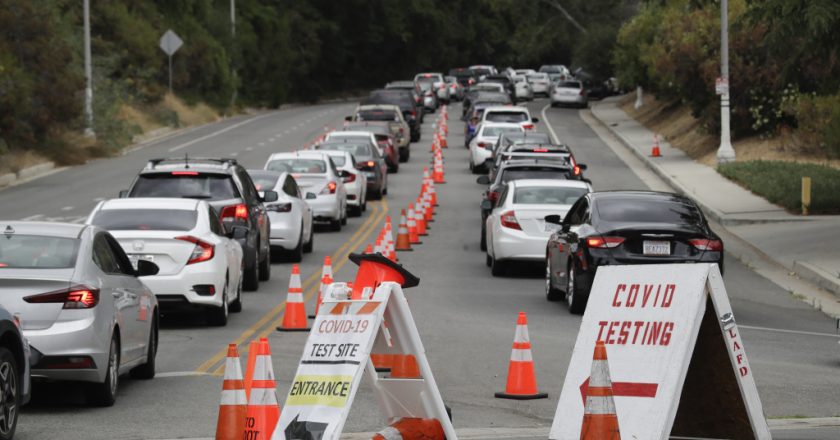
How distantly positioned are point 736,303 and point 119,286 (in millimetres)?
10409

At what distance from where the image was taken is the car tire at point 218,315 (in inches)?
687

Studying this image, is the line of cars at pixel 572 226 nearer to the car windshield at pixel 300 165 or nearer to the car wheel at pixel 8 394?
the car windshield at pixel 300 165

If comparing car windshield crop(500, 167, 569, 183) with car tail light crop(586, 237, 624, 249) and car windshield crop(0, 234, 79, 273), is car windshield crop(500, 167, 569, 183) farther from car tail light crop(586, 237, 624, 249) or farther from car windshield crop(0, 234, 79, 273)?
car windshield crop(0, 234, 79, 273)

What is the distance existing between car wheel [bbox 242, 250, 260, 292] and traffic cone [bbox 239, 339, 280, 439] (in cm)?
1199

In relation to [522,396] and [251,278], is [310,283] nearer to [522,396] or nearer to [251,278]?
[251,278]

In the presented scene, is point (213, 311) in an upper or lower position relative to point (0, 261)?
lower

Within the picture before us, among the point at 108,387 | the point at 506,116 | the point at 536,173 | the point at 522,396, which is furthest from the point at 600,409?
the point at 506,116

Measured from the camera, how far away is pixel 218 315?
57.4 ft

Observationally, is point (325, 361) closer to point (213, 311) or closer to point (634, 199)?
point (213, 311)

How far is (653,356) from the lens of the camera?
30.2 feet

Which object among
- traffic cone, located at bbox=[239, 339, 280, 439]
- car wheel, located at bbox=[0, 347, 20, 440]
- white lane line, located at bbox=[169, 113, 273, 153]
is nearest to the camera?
traffic cone, located at bbox=[239, 339, 280, 439]

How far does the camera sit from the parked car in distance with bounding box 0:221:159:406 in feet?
38.1

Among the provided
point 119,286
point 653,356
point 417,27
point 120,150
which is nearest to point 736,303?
point 119,286

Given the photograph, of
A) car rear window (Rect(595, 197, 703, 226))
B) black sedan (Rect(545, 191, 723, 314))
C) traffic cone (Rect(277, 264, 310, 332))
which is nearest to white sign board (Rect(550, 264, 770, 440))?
traffic cone (Rect(277, 264, 310, 332))
